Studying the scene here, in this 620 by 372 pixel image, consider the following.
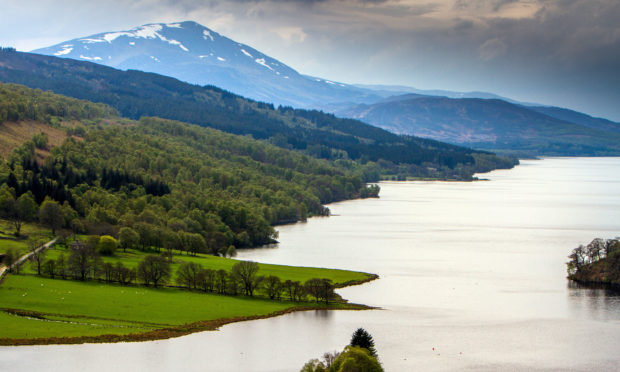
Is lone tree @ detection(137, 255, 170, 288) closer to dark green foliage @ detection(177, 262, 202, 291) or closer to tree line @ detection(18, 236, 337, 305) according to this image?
tree line @ detection(18, 236, 337, 305)

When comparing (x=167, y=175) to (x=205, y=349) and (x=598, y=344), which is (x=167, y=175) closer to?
(x=205, y=349)

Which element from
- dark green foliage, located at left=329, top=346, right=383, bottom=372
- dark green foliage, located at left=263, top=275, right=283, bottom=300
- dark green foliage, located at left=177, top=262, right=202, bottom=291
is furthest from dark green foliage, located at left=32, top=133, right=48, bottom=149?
Result: dark green foliage, located at left=329, top=346, right=383, bottom=372

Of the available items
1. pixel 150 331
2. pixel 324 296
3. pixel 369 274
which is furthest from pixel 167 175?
pixel 150 331

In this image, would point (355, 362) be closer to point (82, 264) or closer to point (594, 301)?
point (594, 301)

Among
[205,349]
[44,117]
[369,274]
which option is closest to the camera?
[205,349]

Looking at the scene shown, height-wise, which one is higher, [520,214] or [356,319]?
[520,214]

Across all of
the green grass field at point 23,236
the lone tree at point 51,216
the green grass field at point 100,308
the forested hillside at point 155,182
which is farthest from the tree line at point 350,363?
the lone tree at point 51,216
